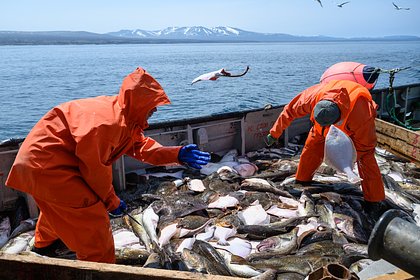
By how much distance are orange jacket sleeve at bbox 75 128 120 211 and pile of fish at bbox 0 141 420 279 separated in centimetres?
98

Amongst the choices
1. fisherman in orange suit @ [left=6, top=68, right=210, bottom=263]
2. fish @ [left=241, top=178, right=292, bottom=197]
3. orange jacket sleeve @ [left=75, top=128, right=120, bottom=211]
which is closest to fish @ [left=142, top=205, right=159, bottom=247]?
fisherman in orange suit @ [left=6, top=68, right=210, bottom=263]

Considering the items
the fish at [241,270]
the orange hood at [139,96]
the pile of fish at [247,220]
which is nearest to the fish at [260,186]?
the pile of fish at [247,220]

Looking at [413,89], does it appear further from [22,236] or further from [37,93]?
[37,93]

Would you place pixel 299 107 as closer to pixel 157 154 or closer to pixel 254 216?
pixel 254 216

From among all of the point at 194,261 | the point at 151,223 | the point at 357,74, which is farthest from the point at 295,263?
the point at 357,74

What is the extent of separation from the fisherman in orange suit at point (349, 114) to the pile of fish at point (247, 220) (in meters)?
0.49

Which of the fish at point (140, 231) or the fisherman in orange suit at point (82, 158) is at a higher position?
the fisherman in orange suit at point (82, 158)

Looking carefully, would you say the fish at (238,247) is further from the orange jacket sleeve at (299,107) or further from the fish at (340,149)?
the orange jacket sleeve at (299,107)

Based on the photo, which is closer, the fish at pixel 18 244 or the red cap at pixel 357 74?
the fish at pixel 18 244

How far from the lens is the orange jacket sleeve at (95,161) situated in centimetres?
277

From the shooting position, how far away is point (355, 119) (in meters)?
4.44

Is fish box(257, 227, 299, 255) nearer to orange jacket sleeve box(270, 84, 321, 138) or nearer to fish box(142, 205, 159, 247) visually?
fish box(142, 205, 159, 247)

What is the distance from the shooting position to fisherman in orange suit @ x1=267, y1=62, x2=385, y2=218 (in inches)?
169

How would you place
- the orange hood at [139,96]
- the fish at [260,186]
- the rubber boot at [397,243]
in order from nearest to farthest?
the rubber boot at [397,243] → the orange hood at [139,96] → the fish at [260,186]
